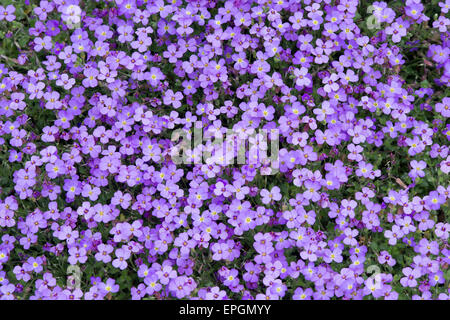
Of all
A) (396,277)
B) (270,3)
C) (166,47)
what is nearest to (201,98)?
(166,47)

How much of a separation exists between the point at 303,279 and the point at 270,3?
247 centimetres

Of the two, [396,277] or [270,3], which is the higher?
[270,3]

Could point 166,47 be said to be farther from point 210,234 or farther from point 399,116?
point 399,116

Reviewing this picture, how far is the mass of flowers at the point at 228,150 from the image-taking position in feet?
13.1

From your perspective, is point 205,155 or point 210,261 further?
point 205,155

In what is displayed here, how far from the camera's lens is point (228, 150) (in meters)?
4.28

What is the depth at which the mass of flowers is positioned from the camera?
157 inches
